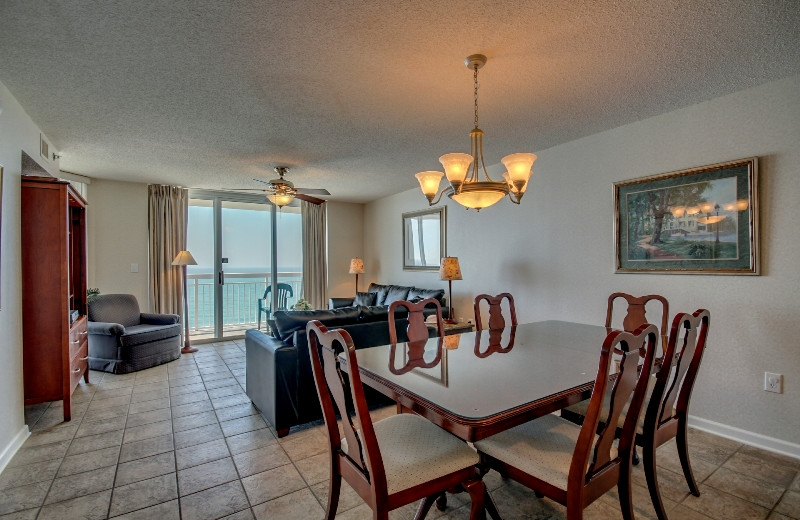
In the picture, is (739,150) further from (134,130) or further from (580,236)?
(134,130)

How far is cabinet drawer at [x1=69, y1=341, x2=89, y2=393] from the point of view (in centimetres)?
302

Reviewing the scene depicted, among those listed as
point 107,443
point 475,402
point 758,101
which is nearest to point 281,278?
point 107,443

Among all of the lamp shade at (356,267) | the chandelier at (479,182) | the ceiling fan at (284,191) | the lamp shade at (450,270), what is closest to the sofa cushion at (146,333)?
the ceiling fan at (284,191)

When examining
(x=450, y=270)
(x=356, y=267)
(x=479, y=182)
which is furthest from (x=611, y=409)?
(x=356, y=267)

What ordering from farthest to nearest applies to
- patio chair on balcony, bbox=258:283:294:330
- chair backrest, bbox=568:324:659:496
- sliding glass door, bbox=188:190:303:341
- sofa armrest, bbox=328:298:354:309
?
sofa armrest, bbox=328:298:354:309, patio chair on balcony, bbox=258:283:294:330, sliding glass door, bbox=188:190:303:341, chair backrest, bbox=568:324:659:496

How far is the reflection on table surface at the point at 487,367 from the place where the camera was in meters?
1.40

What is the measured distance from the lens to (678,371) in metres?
1.73

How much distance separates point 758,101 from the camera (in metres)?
2.46

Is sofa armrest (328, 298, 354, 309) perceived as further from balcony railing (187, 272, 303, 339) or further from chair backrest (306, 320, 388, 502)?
chair backrest (306, 320, 388, 502)

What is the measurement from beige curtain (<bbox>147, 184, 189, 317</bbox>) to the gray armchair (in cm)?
51

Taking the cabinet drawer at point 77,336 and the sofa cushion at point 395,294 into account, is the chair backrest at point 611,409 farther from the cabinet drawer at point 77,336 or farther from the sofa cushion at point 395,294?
the sofa cushion at point 395,294

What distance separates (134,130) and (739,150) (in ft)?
15.2

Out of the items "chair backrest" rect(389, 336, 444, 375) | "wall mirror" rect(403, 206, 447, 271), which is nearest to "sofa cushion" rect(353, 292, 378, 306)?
"wall mirror" rect(403, 206, 447, 271)

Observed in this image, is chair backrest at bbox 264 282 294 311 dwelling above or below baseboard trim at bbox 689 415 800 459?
above
